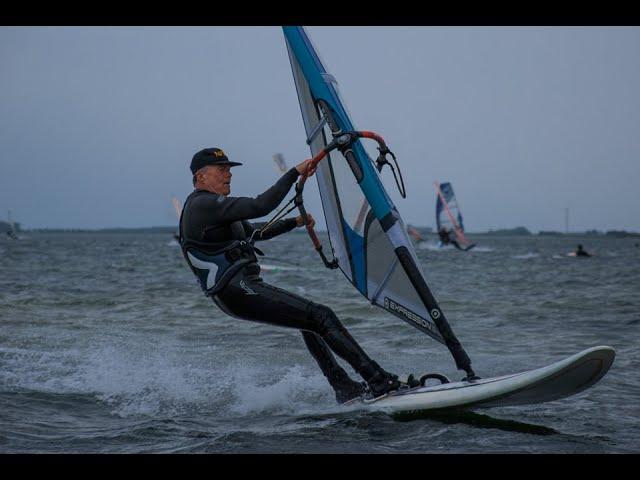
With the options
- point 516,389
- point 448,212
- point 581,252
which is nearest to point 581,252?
point 581,252

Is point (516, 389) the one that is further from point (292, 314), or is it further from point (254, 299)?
point (254, 299)

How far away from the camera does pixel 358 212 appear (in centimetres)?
616

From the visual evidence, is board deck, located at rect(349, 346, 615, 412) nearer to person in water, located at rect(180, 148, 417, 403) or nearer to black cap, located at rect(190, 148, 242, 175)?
person in water, located at rect(180, 148, 417, 403)

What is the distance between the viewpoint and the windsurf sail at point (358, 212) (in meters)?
5.68

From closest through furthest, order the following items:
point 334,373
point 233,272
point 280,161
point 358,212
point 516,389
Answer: point 516,389, point 233,272, point 334,373, point 358,212, point 280,161

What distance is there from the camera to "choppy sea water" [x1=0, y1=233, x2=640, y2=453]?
5.20 metres

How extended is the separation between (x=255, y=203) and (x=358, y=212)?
1.01 metres

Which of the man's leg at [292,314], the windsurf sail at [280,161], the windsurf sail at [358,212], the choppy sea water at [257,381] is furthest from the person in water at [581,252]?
the man's leg at [292,314]

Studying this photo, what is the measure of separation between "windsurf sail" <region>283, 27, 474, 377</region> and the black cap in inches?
23.4

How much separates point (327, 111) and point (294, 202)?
0.69 meters

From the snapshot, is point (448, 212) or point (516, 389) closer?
point (516, 389)

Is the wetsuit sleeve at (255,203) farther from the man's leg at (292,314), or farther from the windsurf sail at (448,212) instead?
the windsurf sail at (448,212)
